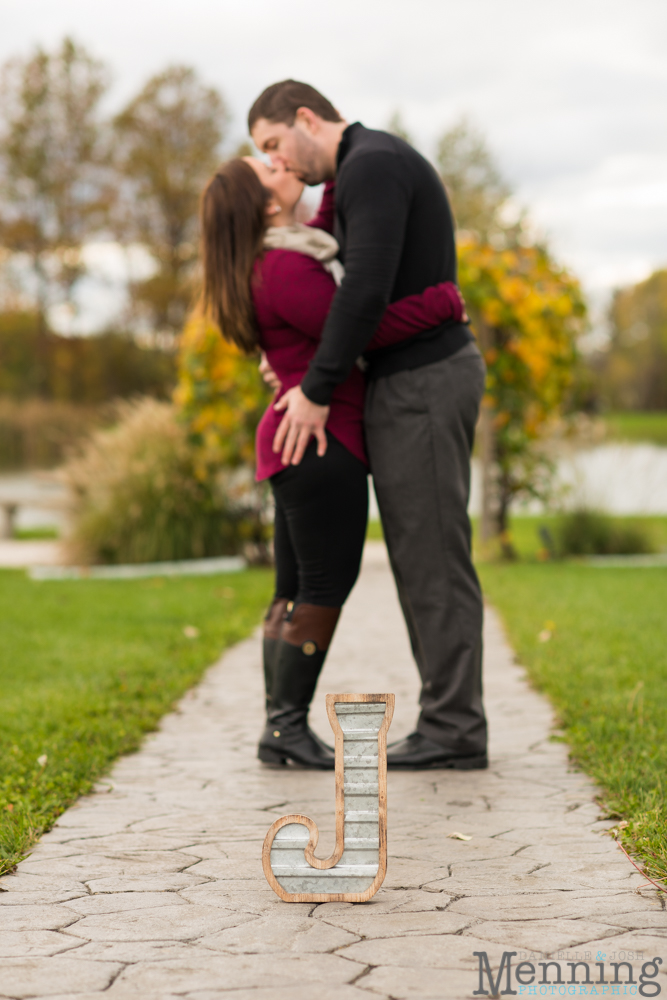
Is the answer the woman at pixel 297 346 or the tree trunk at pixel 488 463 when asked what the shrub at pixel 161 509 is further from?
the woman at pixel 297 346

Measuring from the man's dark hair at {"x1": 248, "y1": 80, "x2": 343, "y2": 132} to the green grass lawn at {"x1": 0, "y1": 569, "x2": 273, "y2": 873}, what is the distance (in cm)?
204

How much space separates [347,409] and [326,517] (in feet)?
1.16

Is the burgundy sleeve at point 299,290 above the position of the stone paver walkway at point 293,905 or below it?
above

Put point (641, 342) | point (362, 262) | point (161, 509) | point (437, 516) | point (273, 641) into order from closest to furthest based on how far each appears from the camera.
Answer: point (362, 262) → point (437, 516) → point (273, 641) → point (161, 509) → point (641, 342)

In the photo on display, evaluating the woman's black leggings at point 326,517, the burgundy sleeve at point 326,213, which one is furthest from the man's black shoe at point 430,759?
the burgundy sleeve at point 326,213

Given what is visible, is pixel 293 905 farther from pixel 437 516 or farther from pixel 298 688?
pixel 437 516

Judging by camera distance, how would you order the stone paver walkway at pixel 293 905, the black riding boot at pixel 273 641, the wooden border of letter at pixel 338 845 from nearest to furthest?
the stone paver walkway at pixel 293 905, the wooden border of letter at pixel 338 845, the black riding boot at pixel 273 641

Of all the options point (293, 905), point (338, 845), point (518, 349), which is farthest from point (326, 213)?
point (518, 349)

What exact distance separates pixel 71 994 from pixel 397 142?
A: 241 centimetres

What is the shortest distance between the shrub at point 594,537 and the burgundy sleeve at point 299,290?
724 centimetres

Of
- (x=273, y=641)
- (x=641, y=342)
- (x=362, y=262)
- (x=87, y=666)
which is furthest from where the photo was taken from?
(x=641, y=342)

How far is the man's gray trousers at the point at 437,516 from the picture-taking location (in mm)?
3125

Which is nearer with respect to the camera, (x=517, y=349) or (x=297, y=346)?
(x=297, y=346)

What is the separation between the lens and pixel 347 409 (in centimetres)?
318
